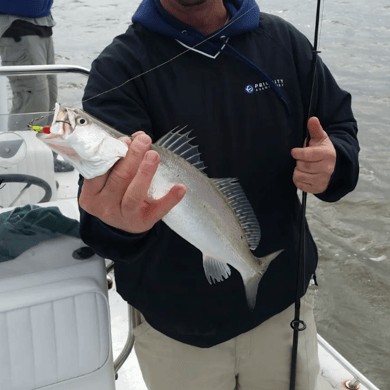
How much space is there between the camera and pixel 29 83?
2.85m

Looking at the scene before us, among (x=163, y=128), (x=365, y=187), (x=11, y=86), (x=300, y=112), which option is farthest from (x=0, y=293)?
(x=365, y=187)

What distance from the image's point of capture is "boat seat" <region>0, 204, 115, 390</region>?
4.55 feet

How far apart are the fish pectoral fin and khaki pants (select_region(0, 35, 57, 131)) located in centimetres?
60

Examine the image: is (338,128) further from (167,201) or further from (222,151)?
(167,201)

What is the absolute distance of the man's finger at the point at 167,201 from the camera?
947 mm

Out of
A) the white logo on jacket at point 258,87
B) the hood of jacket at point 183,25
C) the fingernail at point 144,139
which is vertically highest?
the hood of jacket at point 183,25

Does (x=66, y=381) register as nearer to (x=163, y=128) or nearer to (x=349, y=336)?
(x=163, y=128)

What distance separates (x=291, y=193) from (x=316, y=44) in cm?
45

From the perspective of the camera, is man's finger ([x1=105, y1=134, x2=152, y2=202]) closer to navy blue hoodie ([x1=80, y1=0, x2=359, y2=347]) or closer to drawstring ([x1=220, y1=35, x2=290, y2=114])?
navy blue hoodie ([x1=80, y1=0, x2=359, y2=347])

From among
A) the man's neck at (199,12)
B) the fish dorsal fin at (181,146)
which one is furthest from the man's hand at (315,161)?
the man's neck at (199,12)

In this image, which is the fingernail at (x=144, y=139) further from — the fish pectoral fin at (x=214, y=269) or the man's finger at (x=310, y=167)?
the man's finger at (x=310, y=167)

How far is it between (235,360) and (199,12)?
3.46 feet

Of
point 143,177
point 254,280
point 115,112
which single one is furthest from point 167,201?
point 254,280

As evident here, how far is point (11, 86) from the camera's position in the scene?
126 inches
